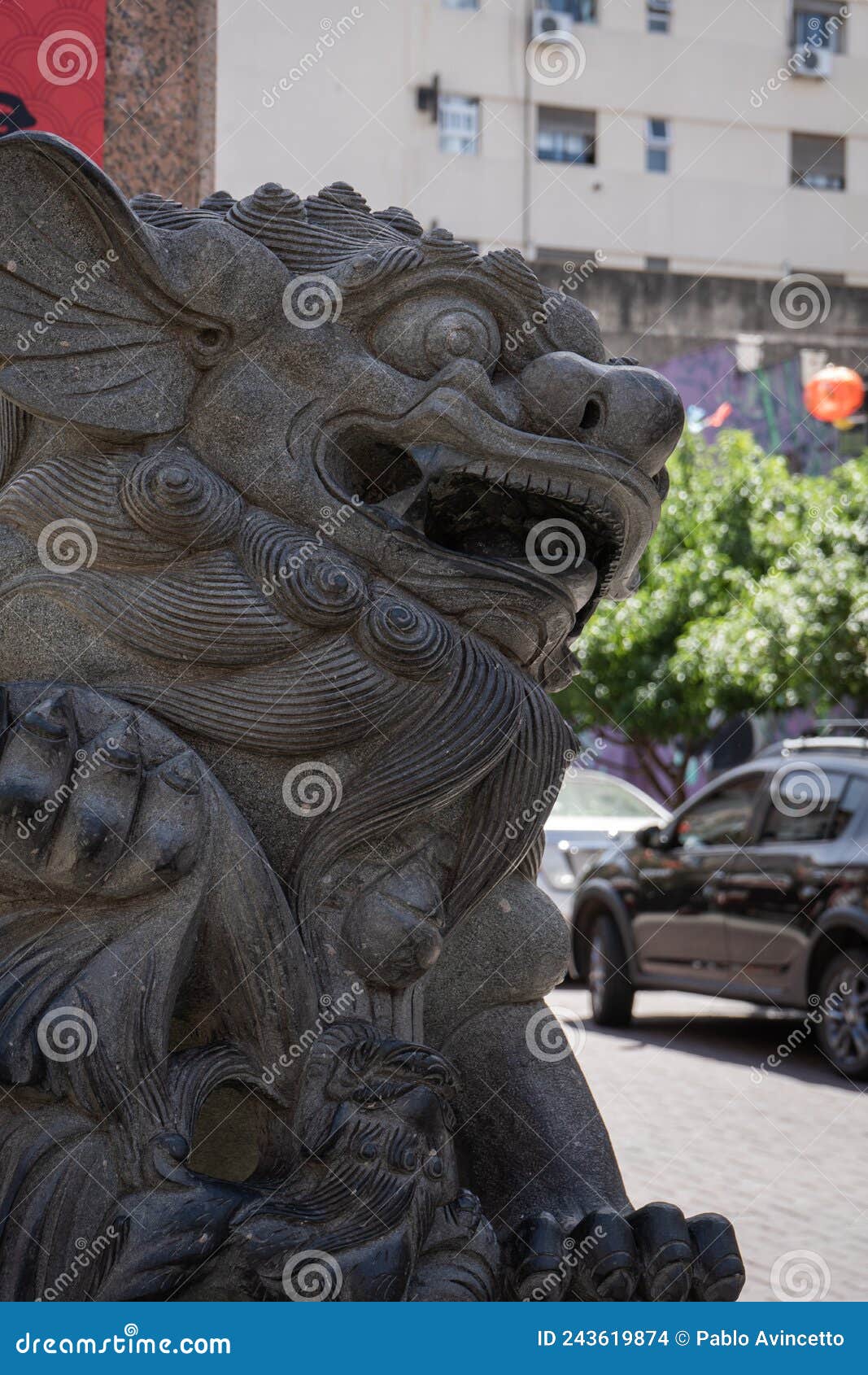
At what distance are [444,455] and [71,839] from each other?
0.81 metres

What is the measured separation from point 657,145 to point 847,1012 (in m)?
23.7

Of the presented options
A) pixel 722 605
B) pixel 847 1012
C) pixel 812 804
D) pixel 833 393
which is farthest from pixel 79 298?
pixel 722 605

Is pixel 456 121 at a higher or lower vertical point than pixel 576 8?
lower

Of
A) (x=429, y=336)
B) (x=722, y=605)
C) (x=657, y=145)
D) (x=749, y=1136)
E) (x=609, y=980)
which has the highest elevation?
(x=657, y=145)

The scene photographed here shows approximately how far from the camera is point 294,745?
88.0 inches

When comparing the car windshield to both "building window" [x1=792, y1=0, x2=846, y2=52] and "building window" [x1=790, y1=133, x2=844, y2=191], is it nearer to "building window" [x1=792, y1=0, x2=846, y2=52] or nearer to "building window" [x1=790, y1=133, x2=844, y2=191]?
"building window" [x1=790, y1=133, x2=844, y2=191]

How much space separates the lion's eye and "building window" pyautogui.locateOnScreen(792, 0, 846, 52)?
95.3ft

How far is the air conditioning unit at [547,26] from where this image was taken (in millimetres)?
26984

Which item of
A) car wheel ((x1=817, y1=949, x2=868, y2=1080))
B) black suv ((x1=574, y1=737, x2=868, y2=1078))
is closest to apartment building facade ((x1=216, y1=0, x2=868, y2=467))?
black suv ((x1=574, y1=737, x2=868, y2=1078))

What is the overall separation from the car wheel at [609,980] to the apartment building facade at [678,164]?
449 inches

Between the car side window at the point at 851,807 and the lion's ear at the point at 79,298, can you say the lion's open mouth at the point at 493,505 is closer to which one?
the lion's ear at the point at 79,298

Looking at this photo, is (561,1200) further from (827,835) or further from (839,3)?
(839,3)

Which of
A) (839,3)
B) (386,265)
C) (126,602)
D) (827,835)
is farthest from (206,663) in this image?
(839,3)

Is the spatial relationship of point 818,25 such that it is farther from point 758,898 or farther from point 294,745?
point 294,745
